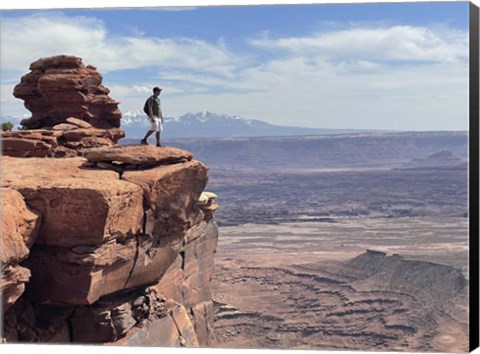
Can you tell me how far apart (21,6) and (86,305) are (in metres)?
5.69

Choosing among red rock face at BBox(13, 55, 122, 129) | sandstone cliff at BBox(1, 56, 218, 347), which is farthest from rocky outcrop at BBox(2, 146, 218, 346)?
red rock face at BBox(13, 55, 122, 129)

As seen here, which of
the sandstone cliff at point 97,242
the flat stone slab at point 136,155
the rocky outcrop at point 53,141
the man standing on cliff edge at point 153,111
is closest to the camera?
the sandstone cliff at point 97,242

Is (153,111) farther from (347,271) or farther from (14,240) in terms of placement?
(347,271)

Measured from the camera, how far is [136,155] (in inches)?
545

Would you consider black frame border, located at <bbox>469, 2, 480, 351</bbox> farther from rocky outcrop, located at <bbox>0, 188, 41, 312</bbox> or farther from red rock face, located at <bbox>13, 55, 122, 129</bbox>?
red rock face, located at <bbox>13, 55, 122, 129</bbox>

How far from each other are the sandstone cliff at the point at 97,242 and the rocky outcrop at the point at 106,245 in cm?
2

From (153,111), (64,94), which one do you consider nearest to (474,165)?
(153,111)

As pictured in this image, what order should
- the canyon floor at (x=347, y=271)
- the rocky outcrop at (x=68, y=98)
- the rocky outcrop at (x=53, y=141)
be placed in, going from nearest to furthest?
1. the rocky outcrop at (x=53, y=141)
2. the rocky outcrop at (x=68, y=98)
3. the canyon floor at (x=347, y=271)

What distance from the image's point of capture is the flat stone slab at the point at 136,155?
13.8 m

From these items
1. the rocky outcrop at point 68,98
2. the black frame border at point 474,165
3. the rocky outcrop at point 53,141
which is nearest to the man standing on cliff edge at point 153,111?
the rocky outcrop at point 53,141

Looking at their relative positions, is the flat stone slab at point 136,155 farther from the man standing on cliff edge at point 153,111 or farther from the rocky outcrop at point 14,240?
the rocky outcrop at point 14,240

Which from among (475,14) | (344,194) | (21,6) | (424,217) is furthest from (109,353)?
(344,194)

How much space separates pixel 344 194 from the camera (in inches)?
5512

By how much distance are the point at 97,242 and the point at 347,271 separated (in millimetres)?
52520
